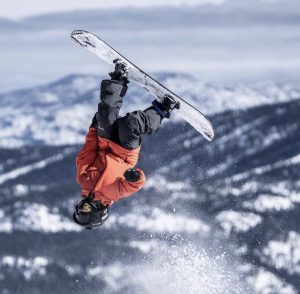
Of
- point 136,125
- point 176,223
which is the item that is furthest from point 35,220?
point 136,125

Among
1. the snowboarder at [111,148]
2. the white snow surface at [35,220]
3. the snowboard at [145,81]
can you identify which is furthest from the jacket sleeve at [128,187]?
the white snow surface at [35,220]

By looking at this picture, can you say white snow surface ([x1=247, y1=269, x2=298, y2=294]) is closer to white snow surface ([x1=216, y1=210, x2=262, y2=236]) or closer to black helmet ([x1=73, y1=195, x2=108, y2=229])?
white snow surface ([x1=216, y1=210, x2=262, y2=236])

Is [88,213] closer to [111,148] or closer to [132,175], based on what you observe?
[111,148]

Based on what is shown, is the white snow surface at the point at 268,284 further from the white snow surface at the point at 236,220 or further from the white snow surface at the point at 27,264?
the white snow surface at the point at 27,264

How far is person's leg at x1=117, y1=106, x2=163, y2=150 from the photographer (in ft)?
44.5

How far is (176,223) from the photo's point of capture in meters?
95.1

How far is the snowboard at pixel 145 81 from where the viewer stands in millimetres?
14266

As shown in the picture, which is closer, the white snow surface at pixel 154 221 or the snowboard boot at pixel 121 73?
the snowboard boot at pixel 121 73

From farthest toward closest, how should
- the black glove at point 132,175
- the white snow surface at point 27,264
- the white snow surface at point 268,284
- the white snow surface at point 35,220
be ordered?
the white snow surface at point 35,220 < the white snow surface at point 27,264 < the white snow surface at point 268,284 < the black glove at point 132,175

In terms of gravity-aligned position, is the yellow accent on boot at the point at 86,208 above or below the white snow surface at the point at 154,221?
above

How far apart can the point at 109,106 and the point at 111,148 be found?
0.91 meters

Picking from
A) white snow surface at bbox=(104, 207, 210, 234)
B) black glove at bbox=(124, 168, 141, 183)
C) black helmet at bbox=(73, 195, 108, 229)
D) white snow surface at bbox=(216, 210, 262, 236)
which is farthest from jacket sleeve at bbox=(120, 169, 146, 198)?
white snow surface at bbox=(104, 207, 210, 234)

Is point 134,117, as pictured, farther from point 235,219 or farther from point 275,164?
point 275,164

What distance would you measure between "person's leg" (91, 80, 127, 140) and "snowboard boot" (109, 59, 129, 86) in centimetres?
23
